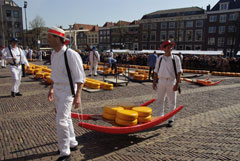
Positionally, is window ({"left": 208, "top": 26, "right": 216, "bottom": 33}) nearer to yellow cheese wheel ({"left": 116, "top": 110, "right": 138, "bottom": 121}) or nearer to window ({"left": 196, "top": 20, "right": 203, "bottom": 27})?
window ({"left": 196, "top": 20, "right": 203, "bottom": 27})

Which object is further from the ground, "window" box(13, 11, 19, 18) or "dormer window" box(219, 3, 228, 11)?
"window" box(13, 11, 19, 18)

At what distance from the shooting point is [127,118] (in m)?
4.17

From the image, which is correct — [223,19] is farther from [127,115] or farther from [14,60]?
[127,115]

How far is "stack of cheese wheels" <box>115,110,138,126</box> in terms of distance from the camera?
4.16 metres

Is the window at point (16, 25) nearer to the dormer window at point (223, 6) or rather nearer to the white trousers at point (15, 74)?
the dormer window at point (223, 6)

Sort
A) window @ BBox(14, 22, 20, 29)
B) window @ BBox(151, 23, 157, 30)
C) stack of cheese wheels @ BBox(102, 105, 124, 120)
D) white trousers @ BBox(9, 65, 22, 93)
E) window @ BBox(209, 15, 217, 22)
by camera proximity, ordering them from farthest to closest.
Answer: window @ BBox(14, 22, 20, 29) → window @ BBox(151, 23, 157, 30) → window @ BBox(209, 15, 217, 22) → white trousers @ BBox(9, 65, 22, 93) → stack of cheese wheels @ BBox(102, 105, 124, 120)

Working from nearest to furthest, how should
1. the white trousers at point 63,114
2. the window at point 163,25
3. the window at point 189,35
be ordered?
the white trousers at point 63,114 → the window at point 189,35 → the window at point 163,25

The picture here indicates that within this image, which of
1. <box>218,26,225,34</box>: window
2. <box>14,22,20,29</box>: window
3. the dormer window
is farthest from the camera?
<box>14,22,20,29</box>: window

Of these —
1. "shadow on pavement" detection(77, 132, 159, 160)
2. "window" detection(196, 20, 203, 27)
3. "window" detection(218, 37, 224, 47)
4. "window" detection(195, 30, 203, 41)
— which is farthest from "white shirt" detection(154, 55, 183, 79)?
"window" detection(196, 20, 203, 27)

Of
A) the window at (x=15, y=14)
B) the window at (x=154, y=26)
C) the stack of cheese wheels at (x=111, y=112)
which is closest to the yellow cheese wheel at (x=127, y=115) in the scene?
the stack of cheese wheels at (x=111, y=112)

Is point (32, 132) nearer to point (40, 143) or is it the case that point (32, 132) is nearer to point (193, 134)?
point (40, 143)

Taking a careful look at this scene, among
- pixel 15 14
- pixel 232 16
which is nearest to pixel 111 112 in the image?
pixel 232 16

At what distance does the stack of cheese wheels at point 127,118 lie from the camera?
416 centimetres

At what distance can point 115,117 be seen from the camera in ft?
14.8
